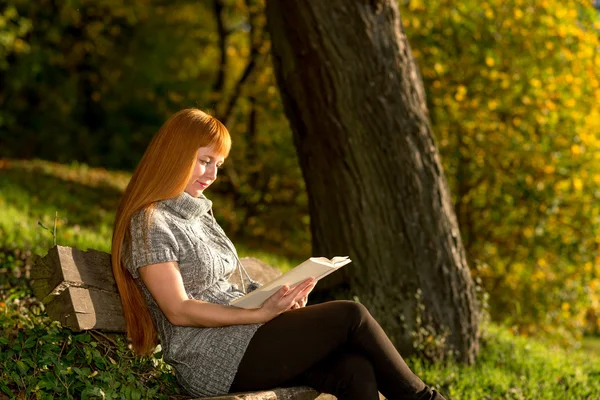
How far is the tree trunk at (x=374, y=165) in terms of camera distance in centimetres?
569

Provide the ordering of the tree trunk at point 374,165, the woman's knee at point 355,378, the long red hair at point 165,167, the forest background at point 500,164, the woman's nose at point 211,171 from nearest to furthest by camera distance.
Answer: the woman's knee at point 355,378 → the long red hair at point 165,167 → the woman's nose at point 211,171 → the tree trunk at point 374,165 → the forest background at point 500,164

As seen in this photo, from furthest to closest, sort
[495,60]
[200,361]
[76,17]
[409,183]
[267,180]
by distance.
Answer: [76,17], [267,180], [495,60], [409,183], [200,361]

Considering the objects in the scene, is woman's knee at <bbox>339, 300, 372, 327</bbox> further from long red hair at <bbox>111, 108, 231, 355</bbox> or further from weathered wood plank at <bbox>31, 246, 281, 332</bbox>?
weathered wood plank at <bbox>31, 246, 281, 332</bbox>

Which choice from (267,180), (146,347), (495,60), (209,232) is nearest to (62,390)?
(146,347)

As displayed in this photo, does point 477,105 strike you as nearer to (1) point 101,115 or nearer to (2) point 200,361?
(2) point 200,361

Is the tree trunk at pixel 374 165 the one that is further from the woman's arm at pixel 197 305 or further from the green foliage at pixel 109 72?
the green foliage at pixel 109 72

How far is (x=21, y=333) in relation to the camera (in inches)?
159

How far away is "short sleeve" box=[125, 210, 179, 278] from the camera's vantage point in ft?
11.9

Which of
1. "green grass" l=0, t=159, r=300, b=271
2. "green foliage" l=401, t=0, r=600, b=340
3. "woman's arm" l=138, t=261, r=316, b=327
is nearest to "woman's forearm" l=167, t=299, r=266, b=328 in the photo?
"woman's arm" l=138, t=261, r=316, b=327

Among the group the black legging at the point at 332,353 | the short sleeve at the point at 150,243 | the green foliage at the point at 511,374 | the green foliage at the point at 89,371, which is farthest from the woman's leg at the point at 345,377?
the green foliage at the point at 511,374

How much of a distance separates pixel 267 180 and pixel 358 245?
18.9 ft

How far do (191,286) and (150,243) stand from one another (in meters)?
0.28

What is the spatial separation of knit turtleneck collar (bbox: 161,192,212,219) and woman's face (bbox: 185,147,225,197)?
1.7 inches

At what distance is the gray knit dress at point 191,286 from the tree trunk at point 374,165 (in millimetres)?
1960
